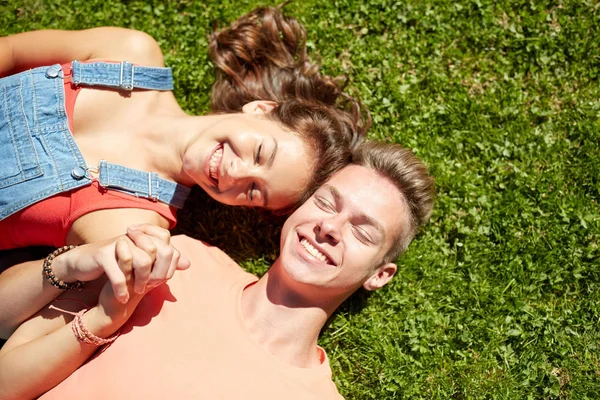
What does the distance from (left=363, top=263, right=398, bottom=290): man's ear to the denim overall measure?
5.51 feet

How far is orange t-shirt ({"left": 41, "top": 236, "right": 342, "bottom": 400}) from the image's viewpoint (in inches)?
140

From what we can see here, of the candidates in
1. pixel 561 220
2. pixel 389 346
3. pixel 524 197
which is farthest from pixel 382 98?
pixel 389 346


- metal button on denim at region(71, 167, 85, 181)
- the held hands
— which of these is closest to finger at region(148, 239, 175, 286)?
the held hands

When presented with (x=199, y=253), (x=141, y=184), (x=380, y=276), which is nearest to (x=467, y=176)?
(x=380, y=276)

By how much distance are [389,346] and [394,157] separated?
1679 millimetres

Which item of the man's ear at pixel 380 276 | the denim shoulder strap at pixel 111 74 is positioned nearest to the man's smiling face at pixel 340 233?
the man's ear at pixel 380 276

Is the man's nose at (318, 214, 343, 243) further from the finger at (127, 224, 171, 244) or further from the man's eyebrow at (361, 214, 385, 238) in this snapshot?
the finger at (127, 224, 171, 244)

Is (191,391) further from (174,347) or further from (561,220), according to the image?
(561,220)

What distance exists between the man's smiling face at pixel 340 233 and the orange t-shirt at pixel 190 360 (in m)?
0.59

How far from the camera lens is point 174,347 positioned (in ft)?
12.2

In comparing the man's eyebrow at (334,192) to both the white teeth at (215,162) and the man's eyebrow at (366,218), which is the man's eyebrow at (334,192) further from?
the white teeth at (215,162)

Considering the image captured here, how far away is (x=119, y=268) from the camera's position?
3393 millimetres

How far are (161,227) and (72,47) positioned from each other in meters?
1.71

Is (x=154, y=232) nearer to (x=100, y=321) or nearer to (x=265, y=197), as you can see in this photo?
(x=100, y=321)
